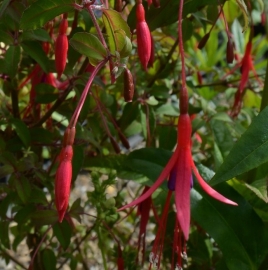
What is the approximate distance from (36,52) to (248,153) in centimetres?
33

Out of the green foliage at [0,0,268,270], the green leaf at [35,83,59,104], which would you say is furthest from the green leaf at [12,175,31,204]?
the green leaf at [35,83,59,104]

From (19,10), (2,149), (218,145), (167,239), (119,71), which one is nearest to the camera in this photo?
(119,71)

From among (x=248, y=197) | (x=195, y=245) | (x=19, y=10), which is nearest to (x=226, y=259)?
(x=248, y=197)

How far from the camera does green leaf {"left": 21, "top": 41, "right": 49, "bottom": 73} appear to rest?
2.49 feet

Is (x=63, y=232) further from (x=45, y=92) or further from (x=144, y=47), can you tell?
(x=144, y=47)

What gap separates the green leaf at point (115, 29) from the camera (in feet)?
1.90

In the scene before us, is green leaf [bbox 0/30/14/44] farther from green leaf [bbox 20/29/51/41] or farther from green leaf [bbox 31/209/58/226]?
green leaf [bbox 31/209/58/226]

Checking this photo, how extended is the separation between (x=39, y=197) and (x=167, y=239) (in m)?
0.32

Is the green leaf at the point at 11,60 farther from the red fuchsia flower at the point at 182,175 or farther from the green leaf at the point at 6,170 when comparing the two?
the red fuchsia flower at the point at 182,175

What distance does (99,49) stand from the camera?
0.59m

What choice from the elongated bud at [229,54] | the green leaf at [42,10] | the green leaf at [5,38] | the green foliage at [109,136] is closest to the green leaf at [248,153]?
the green foliage at [109,136]

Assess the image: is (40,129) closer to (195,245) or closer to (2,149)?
(2,149)

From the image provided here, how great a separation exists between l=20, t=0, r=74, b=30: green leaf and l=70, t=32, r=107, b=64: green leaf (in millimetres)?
34

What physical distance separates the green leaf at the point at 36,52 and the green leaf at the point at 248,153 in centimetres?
30
